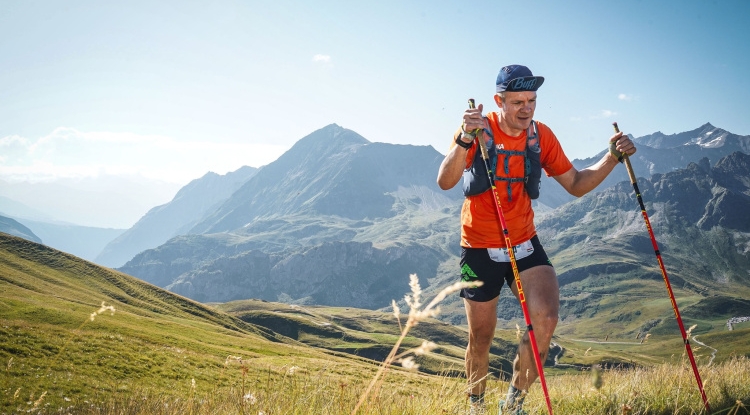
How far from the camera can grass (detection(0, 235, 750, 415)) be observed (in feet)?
15.6

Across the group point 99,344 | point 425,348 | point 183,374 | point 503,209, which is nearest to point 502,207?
point 503,209

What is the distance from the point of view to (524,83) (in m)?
6.57

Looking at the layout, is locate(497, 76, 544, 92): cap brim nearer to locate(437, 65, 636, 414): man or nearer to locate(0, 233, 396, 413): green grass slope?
locate(437, 65, 636, 414): man

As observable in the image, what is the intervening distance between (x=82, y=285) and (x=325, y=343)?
76.9m

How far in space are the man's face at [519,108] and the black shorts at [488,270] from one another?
1.72 meters

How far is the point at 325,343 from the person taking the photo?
502ft

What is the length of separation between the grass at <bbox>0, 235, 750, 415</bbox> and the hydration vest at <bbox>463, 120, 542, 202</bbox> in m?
2.41

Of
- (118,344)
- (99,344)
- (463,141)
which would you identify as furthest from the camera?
(118,344)

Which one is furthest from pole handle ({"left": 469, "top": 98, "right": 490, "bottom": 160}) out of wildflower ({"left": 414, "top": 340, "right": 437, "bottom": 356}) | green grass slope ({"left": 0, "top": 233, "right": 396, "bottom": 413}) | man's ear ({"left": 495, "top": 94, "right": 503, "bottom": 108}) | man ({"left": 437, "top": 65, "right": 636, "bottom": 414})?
wildflower ({"left": 414, "top": 340, "right": 437, "bottom": 356})

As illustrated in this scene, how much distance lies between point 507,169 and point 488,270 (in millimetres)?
1421

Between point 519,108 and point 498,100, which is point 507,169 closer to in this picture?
point 519,108

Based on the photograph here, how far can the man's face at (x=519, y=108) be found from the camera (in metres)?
6.63

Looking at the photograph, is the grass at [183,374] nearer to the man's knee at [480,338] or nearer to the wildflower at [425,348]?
the man's knee at [480,338]

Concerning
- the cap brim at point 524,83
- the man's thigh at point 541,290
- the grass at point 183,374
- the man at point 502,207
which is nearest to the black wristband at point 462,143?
the man at point 502,207
